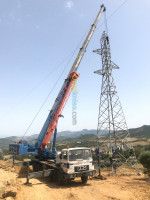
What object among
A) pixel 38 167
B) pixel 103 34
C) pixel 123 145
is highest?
pixel 103 34

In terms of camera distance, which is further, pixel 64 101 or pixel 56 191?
pixel 64 101

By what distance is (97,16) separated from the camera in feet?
59.7

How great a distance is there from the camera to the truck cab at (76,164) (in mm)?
9602

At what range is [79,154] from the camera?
33.8 feet

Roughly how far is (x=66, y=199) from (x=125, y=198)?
2.70 m

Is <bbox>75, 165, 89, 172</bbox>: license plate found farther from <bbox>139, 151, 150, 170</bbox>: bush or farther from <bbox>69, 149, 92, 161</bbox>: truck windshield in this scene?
<bbox>139, 151, 150, 170</bbox>: bush

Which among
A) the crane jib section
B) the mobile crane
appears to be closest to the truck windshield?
the mobile crane

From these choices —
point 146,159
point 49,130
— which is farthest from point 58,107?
point 146,159

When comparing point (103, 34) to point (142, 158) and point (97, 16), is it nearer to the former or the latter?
point (97, 16)

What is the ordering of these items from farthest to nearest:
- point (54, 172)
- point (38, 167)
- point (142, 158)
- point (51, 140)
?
point (51, 140) → point (38, 167) → point (142, 158) → point (54, 172)

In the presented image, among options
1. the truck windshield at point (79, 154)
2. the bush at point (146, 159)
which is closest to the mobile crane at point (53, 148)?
the truck windshield at point (79, 154)

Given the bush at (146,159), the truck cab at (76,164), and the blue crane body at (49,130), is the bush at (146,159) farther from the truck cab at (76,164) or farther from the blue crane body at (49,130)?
the blue crane body at (49,130)

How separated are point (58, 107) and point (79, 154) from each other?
5.62 meters

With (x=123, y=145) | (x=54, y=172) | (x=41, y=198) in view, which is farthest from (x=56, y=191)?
(x=123, y=145)
